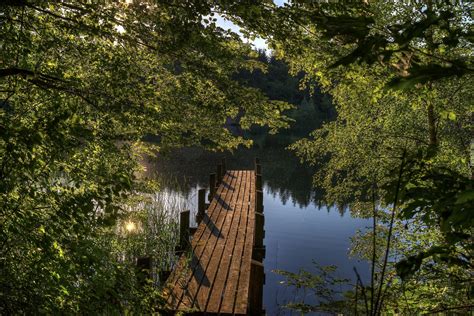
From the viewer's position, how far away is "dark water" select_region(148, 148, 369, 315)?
49.0 feet

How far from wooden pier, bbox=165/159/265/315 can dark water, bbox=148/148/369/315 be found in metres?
0.75

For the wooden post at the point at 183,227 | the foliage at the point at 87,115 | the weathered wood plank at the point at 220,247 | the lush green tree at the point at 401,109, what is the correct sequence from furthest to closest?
1. the wooden post at the point at 183,227
2. the weathered wood plank at the point at 220,247
3. the foliage at the point at 87,115
4. the lush green tree at the point at 401,109

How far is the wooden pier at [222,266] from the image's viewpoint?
6.32 metres

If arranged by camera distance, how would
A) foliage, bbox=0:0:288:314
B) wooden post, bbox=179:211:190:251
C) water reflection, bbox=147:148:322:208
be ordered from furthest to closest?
1. water reflection, bbox=147:148:322:208
2. wooden post, bbox=179:211:190:251
3. foliage, bbox=0:0:288:314

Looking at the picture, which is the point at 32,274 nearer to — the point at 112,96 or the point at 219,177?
the point at 112,96

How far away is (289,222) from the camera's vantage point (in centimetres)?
2259

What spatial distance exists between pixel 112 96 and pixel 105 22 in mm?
1007

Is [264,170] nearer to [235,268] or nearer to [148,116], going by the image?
[235,268]

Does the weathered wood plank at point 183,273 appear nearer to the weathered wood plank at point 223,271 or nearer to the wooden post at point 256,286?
the weathered wood plank at point 223,271

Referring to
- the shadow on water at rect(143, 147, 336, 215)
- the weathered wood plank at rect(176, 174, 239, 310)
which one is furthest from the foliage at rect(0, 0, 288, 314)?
the shadow on water at rect(143, 147, 336, 215)

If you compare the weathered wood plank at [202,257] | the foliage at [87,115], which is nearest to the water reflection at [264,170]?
the weathered wood plank at [202,257]

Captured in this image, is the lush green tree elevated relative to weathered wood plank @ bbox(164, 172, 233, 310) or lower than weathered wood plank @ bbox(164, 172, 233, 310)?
elevated

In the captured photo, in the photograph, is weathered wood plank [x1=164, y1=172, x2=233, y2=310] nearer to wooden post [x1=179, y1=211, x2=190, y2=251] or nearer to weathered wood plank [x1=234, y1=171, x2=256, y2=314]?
wooden post [x1=179, y1=211, x2=190, y2=251]

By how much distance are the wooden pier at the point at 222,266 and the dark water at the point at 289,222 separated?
75 cm
